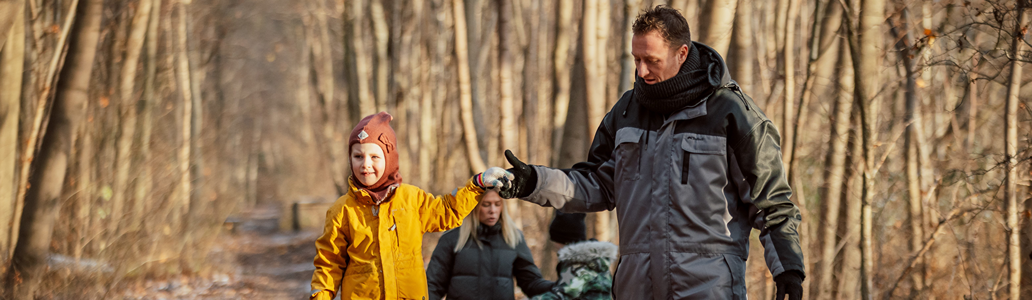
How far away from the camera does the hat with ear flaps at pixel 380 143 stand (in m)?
3.13

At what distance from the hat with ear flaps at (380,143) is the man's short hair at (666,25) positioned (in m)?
1.08

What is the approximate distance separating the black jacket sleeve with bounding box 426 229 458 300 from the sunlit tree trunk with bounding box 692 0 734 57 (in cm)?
228

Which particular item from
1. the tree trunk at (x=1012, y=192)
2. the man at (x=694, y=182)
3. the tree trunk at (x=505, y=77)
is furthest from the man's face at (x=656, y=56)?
the tree trunk at (x=505, y=77)

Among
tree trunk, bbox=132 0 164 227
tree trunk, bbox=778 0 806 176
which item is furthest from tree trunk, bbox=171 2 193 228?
tree trunk, bbox=778 0 806 176

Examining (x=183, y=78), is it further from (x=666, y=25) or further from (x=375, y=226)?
(x=666, y=25)

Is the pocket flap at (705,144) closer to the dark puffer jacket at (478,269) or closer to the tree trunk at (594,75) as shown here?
the dark puffer jacket at (478,269)

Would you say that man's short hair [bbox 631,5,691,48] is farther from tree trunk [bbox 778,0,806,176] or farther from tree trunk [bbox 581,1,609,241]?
tree trunk [bbox 778,0,806,176]

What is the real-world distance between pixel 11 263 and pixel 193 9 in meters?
10.8

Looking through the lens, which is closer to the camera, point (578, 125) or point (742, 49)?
point (742, 49)

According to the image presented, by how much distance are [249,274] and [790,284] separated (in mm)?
10996

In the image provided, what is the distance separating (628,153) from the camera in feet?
9.67

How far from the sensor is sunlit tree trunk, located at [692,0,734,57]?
5.31 meters

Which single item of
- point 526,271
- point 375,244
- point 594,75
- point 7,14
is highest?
point 7,14

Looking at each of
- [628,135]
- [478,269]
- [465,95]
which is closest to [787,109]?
[478,269]
